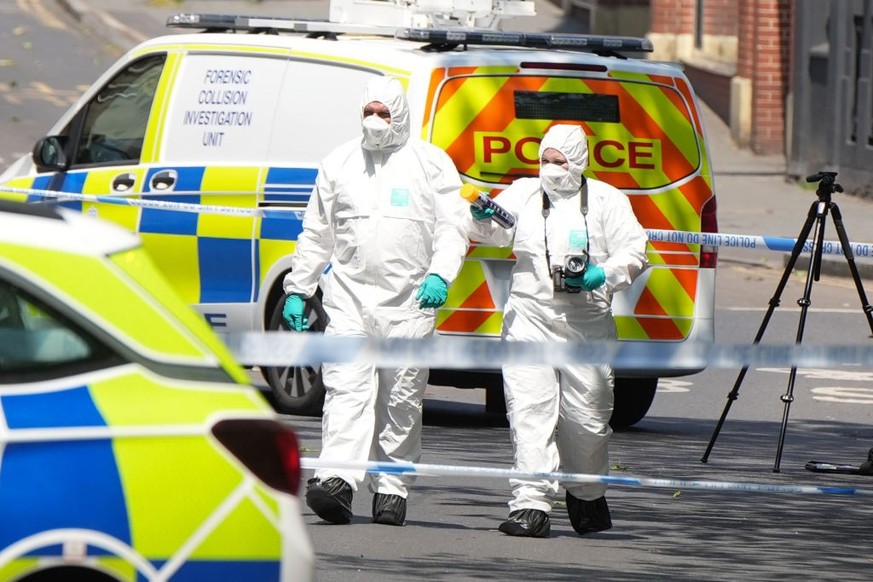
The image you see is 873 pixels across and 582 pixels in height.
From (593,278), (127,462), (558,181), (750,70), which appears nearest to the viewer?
(127,462)

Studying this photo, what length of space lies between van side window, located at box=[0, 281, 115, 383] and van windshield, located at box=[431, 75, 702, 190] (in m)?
5.04

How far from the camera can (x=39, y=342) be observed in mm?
4465

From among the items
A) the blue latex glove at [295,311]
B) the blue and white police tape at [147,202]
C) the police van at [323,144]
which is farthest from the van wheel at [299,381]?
the blue latex glove at [295,311]

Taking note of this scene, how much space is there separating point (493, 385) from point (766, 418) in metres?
1.84

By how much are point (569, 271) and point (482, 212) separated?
406mm

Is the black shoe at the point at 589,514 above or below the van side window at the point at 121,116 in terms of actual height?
below

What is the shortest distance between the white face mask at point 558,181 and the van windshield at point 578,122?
1671 millimetres

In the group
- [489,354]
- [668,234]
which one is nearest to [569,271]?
[489,354]

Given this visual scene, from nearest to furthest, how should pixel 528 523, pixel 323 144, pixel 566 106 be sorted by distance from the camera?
pixel 528 523 < pixel 566 106 < pixel 323 144

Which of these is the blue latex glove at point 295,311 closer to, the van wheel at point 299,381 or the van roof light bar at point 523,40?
the van wheel at point 299,381

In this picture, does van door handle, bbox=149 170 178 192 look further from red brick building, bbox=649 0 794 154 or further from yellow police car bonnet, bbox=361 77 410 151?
red brick building, bbox=649 0 794 154

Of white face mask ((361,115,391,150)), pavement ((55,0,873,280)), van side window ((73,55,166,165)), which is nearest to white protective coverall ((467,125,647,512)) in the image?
white face mask ((361,115,391,150))

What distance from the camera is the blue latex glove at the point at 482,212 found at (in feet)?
25.0

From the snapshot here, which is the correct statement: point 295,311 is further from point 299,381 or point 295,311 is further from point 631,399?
point 631,399
